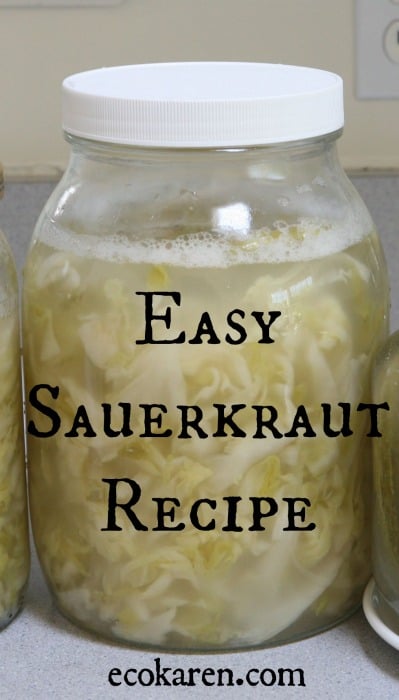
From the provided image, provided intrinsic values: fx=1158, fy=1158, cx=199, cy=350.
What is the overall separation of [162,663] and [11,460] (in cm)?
16

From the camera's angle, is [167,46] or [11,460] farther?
[167,46]

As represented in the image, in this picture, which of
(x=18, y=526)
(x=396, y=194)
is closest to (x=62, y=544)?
(x=18, y=526)

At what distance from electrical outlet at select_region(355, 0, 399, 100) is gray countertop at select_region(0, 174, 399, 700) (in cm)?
49

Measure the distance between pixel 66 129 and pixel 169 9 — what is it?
0.38 m

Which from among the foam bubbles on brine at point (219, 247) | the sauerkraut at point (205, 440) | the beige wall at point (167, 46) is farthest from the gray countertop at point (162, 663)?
the beige wall at point (167, 46)

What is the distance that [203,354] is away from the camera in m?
0.67

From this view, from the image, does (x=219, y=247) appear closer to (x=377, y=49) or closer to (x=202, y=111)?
(x=202, y=111)

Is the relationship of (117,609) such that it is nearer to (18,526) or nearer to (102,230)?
(18,526)

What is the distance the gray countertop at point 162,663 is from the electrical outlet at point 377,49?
0.49 meters

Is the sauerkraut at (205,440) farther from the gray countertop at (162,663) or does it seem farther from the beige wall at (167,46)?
the beige wall at (167,46)

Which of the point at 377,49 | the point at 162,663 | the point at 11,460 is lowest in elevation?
the point at 162,663

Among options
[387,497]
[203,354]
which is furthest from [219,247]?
[387,497]

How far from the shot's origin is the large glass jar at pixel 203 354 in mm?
673

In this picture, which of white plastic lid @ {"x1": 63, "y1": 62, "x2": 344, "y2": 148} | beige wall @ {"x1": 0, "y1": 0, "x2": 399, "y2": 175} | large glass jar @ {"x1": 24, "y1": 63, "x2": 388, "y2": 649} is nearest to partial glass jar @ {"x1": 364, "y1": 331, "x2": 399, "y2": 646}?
large glass jar @ {"x1": 24, "y1": 63, "x2": 388, "y2": 649}
